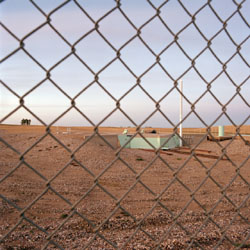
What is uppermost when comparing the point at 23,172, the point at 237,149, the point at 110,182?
the point at 23,172

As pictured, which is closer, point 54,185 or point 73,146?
point 54,185

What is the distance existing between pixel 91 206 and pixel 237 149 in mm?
11978

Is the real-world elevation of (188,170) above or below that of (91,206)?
below

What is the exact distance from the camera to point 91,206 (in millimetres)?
5809

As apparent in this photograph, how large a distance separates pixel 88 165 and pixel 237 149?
8.40 m

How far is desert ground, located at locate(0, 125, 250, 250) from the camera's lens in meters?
1.94

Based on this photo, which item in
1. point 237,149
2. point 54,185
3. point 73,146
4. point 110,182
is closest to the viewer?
point 54,185

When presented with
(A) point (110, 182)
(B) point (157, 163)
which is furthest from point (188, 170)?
(A) point (110, 182)

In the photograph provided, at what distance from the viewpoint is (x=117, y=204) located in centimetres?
180

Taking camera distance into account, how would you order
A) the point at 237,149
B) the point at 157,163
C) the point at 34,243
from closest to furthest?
1. the point at 34,243
2. the point at 157,163
3. the point at 237,149

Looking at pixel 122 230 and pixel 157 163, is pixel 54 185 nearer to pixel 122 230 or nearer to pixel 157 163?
pixel 122 230

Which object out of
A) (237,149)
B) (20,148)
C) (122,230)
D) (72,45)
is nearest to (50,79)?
(72,45)

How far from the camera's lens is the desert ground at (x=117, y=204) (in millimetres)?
1941

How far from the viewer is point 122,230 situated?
4375 millimetres
